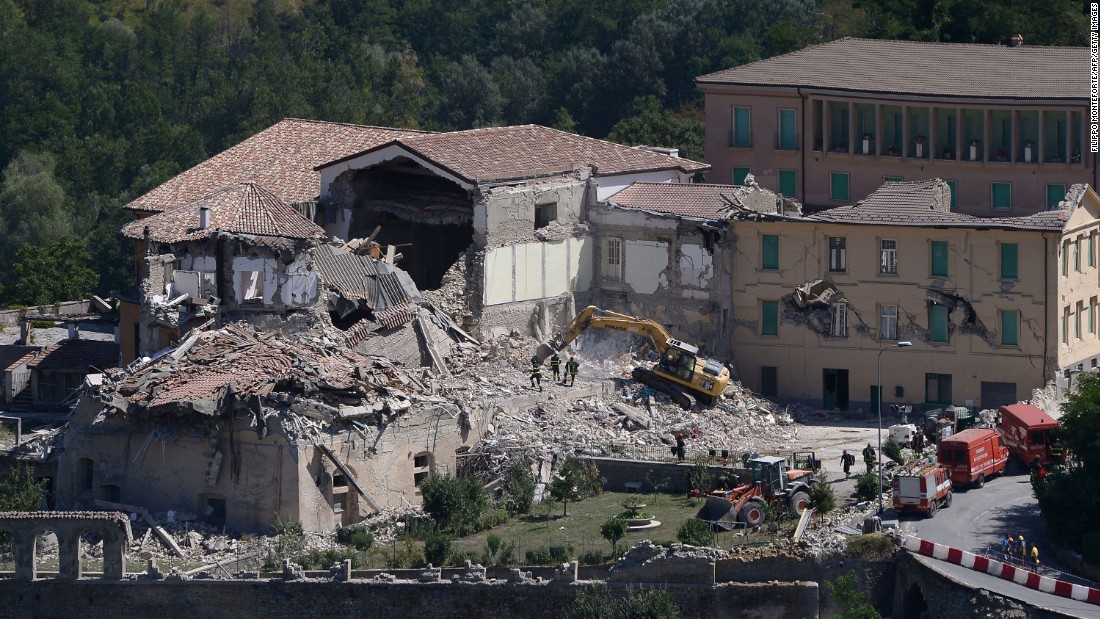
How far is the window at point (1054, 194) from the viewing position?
9362 centimetres

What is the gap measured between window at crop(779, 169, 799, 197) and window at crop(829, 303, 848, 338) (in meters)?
11.3

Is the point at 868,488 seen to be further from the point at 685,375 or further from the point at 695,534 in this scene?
the point at 685,375

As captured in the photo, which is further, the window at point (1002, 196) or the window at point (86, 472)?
the window at point (1002, 196)

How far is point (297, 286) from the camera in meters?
85.4

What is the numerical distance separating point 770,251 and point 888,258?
3.97 meters

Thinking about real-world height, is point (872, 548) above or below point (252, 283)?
below

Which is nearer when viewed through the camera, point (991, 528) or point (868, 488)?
point (991, 528)

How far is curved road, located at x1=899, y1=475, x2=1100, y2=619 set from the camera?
68.2 metres

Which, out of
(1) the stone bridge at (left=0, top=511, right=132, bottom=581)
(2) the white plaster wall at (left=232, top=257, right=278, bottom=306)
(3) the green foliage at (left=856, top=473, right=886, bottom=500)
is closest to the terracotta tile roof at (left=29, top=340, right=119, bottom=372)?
(2) the white plaster wall at (left=232, top=257, right=278, bottom=306)

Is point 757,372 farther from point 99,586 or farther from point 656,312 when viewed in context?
point 99,586

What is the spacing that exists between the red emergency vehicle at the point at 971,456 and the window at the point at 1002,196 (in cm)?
1800

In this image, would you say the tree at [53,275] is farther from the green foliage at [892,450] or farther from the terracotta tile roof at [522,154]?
the green foliage at [892,450]

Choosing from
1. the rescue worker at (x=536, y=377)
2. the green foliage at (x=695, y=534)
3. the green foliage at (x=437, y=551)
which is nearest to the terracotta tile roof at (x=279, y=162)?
the rescue worker at (x=536, y=377)

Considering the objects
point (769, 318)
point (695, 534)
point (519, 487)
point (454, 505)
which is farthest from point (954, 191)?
point (695, 534)
